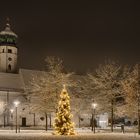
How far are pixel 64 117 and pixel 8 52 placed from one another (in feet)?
239

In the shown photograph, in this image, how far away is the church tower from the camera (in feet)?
394

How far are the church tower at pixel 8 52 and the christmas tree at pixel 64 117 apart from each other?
7086 cm

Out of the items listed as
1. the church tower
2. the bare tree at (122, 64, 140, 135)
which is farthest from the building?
the bare tree at (122, 64, 140, 135)

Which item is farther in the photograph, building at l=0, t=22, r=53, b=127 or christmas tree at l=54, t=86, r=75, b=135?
building at l=0, t=22, r=53, b=127

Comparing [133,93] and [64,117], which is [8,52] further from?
[64,117]

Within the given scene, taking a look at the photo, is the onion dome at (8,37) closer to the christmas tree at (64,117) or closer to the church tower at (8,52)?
the church tower at (8,52)

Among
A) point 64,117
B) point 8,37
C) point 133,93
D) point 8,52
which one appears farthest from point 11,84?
point 64,117

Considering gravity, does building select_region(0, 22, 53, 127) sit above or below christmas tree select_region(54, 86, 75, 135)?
above

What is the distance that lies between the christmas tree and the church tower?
232 ft

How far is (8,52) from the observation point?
12062 cm

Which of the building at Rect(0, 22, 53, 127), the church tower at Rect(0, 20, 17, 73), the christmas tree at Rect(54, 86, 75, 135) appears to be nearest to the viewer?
the christmas tree at Rect(54, 86, 75, 135)

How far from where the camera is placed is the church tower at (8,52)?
4724 inches

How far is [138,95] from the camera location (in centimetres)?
5816

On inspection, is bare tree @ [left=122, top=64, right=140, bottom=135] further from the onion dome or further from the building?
the onion dome
